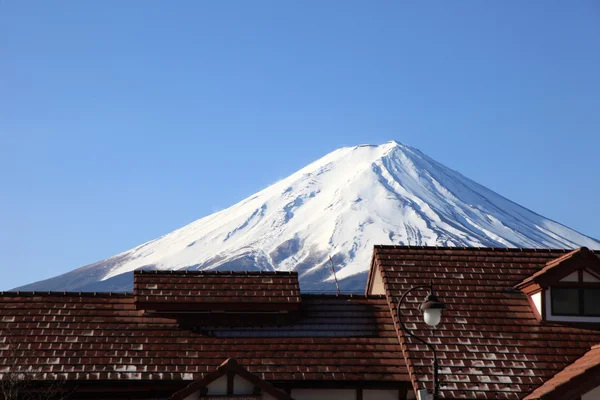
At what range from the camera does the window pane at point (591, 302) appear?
2734cm

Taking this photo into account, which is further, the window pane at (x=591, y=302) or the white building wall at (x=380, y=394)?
the window pane at (x=591, y=302)

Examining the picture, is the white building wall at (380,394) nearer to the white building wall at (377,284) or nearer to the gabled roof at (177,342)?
the gabled roof at (177,342)

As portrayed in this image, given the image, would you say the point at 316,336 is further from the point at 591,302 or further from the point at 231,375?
the point at 591,302

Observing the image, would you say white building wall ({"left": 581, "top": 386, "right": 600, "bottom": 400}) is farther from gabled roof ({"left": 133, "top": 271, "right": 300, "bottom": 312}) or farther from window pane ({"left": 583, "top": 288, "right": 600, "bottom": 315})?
gabled roof ({"left": 133, "top": 271, "right": 300, "bottom": 312})

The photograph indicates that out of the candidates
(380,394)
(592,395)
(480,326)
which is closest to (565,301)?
(480,326)

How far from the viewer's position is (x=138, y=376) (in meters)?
24.5

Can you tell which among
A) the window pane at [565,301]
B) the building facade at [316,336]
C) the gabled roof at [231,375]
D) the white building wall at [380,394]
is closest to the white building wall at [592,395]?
the building facade at [316,336]

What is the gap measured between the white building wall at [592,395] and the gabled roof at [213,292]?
7.58 meters

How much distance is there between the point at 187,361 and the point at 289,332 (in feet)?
9.86

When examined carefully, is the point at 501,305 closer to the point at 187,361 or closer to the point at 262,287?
the point at 262,287

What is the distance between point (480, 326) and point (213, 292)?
22.9 feet

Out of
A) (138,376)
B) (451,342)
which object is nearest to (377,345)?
(451,342)

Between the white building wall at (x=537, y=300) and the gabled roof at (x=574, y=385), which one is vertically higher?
the white building wall at (x=537, y=300)

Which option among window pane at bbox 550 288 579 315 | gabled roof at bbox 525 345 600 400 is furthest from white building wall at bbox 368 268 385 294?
gabled roof at bbox 525 345 600 400
